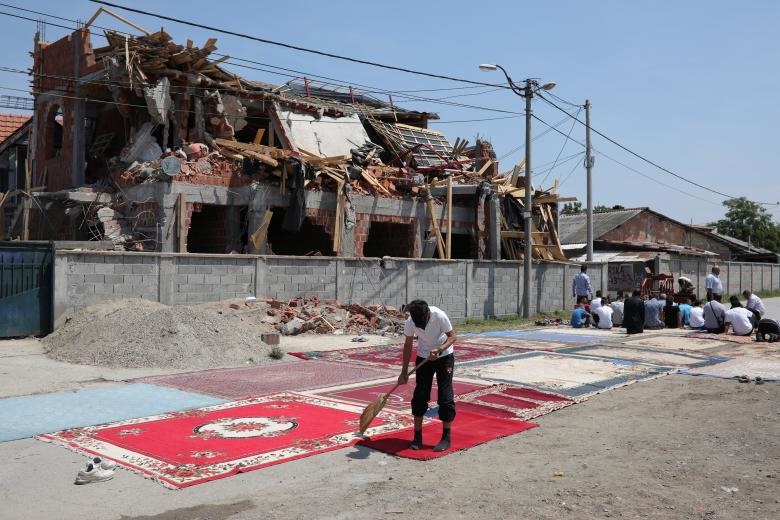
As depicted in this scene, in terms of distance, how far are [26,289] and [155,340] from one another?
409 centimetres

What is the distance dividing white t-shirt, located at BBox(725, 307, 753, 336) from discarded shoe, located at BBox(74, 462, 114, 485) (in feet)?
55.5

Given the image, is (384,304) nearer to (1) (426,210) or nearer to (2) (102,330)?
(1) (426,210)

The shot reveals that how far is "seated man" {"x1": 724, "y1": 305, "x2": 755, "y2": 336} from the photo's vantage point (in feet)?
60.4

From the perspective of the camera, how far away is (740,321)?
18484 millimetres

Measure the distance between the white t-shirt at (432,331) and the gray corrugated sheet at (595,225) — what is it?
36.2 meters

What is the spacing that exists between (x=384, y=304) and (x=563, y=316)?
8.58 metres

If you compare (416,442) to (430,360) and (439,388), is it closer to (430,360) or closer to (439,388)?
(439,388)

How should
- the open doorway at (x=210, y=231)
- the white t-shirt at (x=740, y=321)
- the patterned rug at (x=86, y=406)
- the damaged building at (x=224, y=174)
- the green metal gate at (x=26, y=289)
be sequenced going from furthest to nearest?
the open doorway at (x=210, y=231) → the damaged building at (x=224, y=174) → the white t-shirt at (x=740, y=321) → the green metal gate at (x=26, y=289) → the patterned rug at (x=86, y=406)

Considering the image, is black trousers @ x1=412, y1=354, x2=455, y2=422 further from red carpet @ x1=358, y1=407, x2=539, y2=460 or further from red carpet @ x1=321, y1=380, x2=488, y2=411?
red carpet @ x1=321, y1=380, x2=488, y2=411

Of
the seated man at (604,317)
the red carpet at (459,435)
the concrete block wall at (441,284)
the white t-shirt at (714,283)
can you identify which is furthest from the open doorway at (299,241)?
the red carpet at (459,435)

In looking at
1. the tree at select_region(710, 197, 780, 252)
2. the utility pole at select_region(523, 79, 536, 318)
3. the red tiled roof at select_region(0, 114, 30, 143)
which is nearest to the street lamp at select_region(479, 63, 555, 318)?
the utility pole at select_region(523, 79, 536, 318)

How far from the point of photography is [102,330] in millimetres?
13805

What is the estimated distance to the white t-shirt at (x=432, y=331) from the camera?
739 centimetres

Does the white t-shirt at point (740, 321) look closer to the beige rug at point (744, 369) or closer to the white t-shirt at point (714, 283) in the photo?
the beige rug at point (744, 369)
